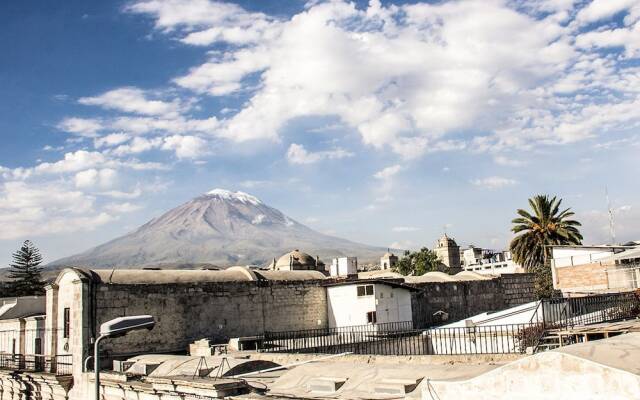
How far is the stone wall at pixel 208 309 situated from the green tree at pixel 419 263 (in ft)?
144

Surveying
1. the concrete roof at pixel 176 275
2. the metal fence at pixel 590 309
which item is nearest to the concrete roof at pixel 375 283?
the concrete roof at pixel 176 275

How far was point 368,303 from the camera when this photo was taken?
2520 cm

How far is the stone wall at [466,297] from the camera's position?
28.0m

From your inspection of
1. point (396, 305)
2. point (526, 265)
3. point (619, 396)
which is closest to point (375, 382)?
point (619, 396)

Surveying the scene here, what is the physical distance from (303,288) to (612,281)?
16475 millimetres

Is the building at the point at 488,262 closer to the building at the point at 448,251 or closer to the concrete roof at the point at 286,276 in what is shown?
the building at the point at 448,251

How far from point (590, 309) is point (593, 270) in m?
10.4

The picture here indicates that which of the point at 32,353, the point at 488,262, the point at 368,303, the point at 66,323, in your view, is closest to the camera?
the point at 66,323

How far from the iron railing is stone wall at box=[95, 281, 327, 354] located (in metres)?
1.84

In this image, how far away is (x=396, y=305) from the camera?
84.5 feet

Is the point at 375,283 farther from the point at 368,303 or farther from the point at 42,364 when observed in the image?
the point at 42,364

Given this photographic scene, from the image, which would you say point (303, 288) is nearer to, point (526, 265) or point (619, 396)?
point (619, 396)

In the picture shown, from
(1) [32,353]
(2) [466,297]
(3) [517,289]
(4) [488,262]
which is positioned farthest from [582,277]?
(4) [488,262]

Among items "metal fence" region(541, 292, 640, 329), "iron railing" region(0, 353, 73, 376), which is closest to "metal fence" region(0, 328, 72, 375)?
"iron railing" region(0, 353, 73, 376)
